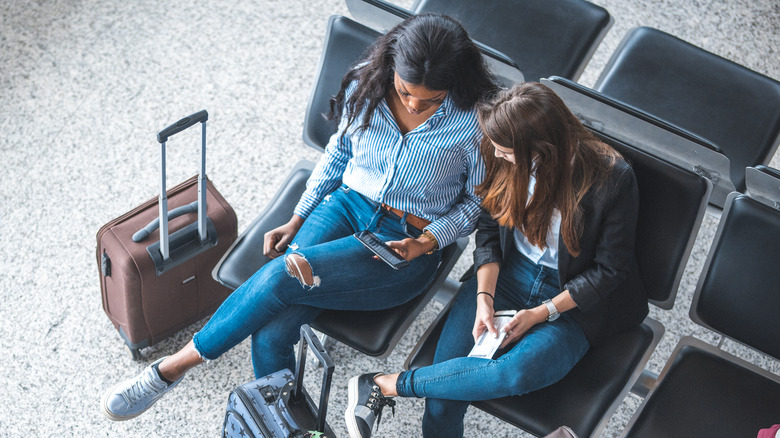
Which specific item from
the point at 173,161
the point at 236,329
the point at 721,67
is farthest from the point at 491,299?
the point at 173,161

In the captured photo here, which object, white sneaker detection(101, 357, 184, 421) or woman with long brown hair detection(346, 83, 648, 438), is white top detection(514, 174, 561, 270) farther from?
white sneaker detection(101, 357, 184, 421)

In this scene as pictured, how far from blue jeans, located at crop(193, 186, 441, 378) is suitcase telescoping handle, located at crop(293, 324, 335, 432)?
0.71ft

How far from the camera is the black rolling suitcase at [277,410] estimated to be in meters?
1.84

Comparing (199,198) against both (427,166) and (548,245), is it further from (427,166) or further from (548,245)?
(548,245)

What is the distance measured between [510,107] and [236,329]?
84 cm

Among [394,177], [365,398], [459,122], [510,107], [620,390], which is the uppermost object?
[510,107]

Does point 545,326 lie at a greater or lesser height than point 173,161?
greater

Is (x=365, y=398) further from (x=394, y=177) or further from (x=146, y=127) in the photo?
(x=146, y=127)

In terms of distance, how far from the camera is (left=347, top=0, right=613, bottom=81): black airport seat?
99.9 inches

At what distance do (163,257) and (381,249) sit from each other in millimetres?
593

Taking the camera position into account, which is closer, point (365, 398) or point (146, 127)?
point (365, 398)

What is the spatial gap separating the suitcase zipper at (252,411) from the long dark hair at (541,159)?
28.0 inches

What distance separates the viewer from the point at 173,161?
296cm

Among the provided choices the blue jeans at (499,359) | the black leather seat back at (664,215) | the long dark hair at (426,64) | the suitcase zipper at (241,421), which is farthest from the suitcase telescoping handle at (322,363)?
the black leather seat back at (664,215)
